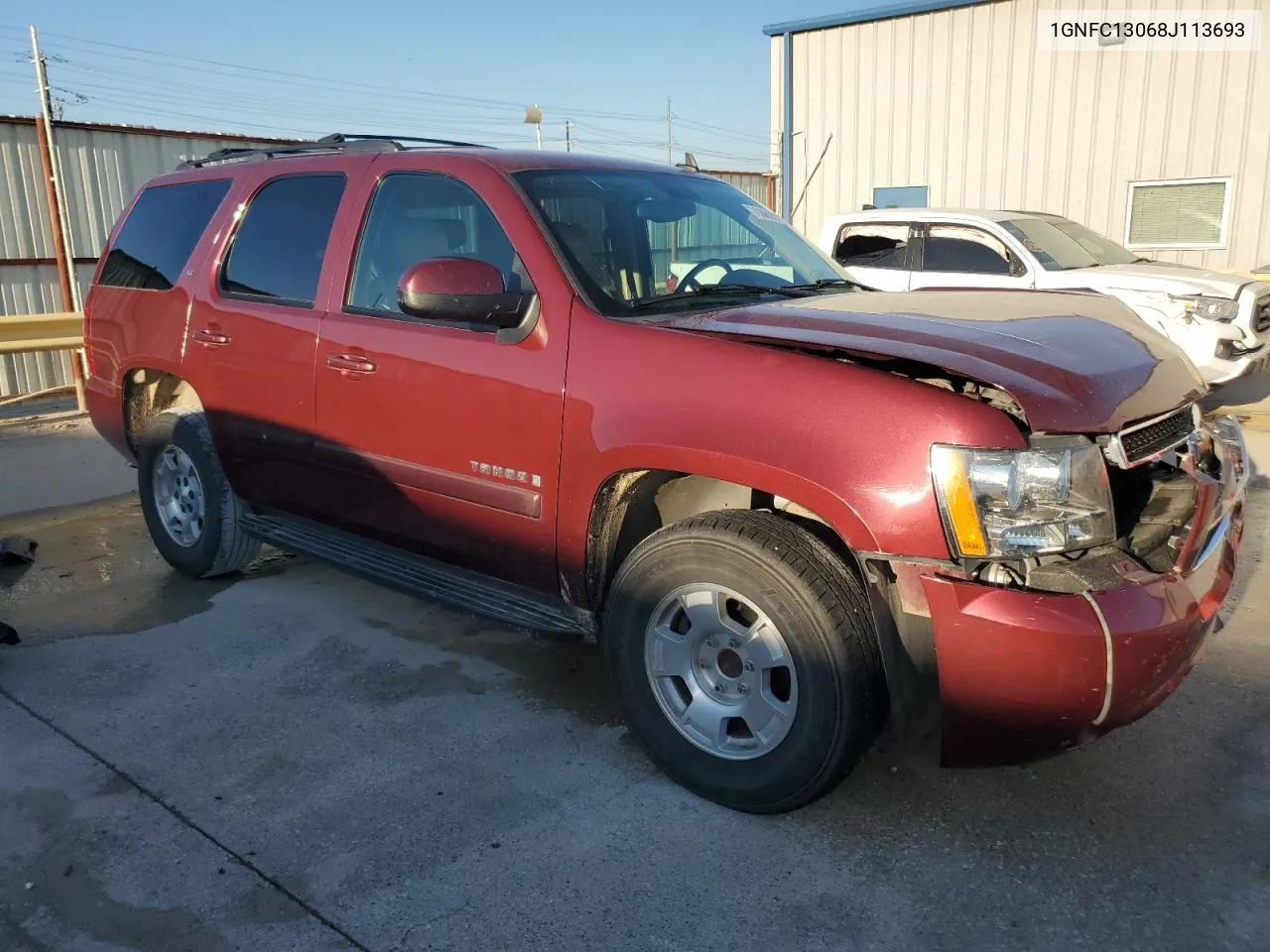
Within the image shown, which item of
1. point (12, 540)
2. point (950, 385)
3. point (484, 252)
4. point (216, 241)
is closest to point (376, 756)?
point (484, 252)

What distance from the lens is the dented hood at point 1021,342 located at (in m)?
2.52

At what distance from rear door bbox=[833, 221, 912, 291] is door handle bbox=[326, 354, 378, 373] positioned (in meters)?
6.49

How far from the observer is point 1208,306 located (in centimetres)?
881

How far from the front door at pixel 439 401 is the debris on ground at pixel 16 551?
2355 mm

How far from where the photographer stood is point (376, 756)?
3.28 m

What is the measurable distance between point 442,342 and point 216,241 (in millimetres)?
1696

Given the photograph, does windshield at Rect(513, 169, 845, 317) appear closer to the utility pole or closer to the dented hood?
the dented hood

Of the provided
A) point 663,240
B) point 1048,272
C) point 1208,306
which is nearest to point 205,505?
point 663,240

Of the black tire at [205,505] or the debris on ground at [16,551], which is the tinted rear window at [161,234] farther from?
the debris on ground at [16,551]

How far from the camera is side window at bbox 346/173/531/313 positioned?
3.54m

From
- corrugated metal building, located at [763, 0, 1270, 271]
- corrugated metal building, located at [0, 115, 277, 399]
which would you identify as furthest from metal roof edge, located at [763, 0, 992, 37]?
corrugated metal building, located at [0, 115, 277, 399]

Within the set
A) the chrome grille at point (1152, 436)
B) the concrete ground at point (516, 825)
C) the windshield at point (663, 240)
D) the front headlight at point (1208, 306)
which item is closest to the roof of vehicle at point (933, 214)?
the front headlight at point (1208, 306)

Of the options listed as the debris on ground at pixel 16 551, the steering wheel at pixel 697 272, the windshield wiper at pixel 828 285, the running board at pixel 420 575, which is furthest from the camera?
the debris on ground at pixel 16 551

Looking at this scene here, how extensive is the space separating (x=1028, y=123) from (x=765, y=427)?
12.3m
